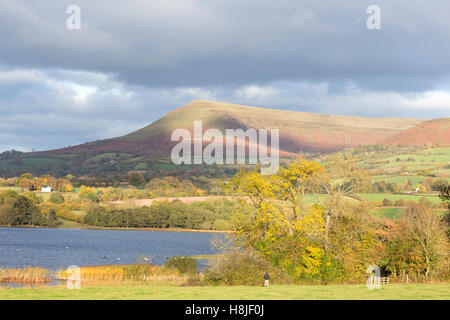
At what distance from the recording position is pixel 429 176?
634ft

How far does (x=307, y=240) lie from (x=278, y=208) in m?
4.14

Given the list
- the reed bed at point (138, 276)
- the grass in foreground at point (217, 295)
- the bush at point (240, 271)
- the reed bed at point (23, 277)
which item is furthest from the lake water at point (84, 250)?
the grass in foreground at point (217, 295)

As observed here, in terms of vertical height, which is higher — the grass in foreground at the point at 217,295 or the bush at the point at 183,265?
the grass in foreground at the point at 217,295

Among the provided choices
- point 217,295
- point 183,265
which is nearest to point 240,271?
point 217,295

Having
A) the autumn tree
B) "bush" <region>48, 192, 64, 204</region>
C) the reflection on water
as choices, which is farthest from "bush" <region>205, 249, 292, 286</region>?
"bush" <region>48, 192, 64, 204</region>

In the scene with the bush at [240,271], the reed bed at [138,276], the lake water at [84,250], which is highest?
the bush at [240,271]

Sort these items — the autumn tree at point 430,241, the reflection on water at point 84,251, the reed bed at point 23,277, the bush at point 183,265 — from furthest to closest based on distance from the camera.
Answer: the reflection on water at point 84,251
the bush at point 183,265
the autumn tree at point 430,241
the reed bed at point 23,277

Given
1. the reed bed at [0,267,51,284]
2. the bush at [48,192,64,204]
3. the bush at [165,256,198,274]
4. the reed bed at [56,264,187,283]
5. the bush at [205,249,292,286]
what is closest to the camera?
the bush at [205,249,292,286]

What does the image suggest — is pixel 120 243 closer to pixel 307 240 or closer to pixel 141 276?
pixel 141 276

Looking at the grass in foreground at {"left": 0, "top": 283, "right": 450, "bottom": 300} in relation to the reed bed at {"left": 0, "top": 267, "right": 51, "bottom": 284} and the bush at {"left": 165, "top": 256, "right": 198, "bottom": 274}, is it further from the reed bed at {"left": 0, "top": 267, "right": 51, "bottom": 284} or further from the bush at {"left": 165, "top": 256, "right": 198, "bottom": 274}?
the bush at {"left": 165, "top": 256, "right": 198, "bottom": 274}

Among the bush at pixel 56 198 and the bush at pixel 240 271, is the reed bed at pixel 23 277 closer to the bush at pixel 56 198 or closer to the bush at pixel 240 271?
the bush at pixel 240 271

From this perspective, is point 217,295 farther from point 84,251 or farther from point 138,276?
point 84,251

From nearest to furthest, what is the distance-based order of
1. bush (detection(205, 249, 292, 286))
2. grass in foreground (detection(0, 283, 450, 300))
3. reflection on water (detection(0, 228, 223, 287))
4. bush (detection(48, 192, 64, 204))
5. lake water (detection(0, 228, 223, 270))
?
grass in foreground (detection(0, 283, 450, 300)) < bush (detection(205, 249, 292, 286)) < reflection on water (detection(0, 228, 223, 287)) < lake water (detection(0, 228, 223, 270)) < bush (detection(48, 192, 64, 204))

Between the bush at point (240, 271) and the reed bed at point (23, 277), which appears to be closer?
the bush at point (240, 271)
